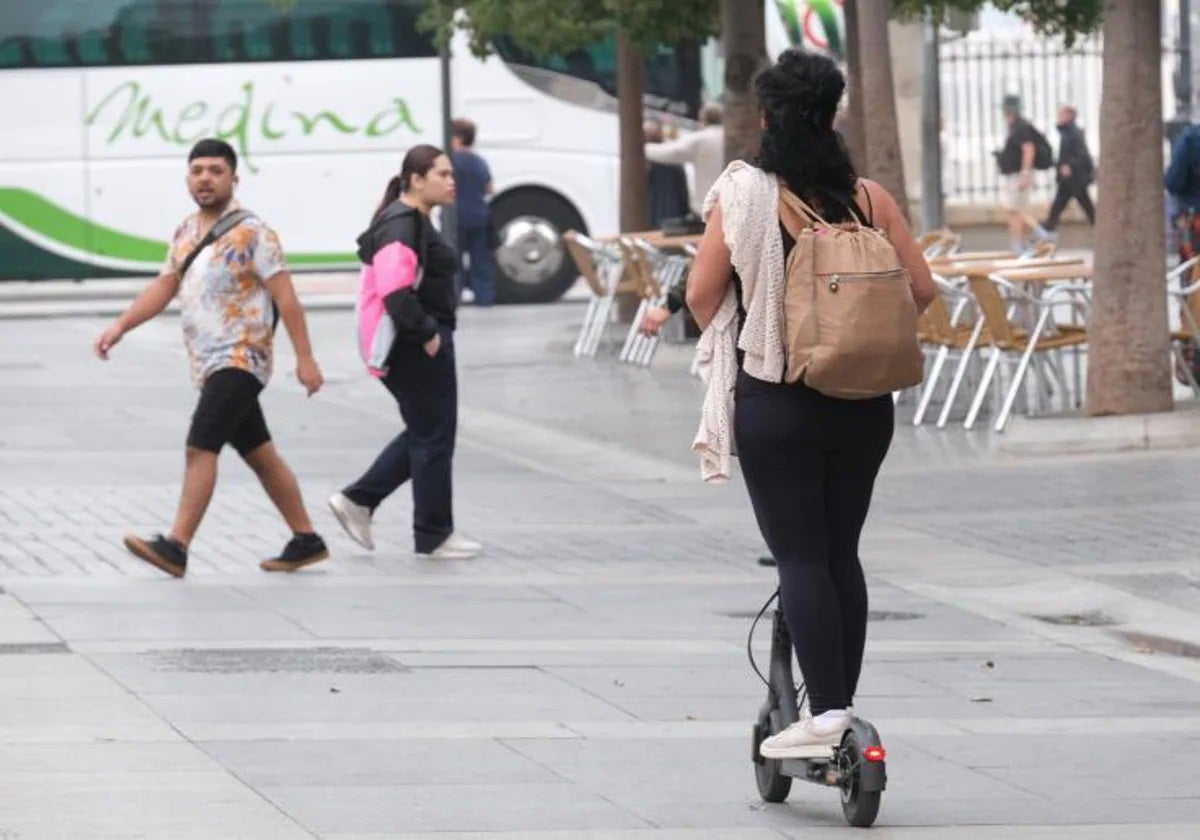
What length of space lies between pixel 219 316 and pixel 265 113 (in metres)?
20.3

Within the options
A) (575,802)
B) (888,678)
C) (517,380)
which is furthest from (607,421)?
(575,802)

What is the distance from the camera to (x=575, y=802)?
24.0 ft

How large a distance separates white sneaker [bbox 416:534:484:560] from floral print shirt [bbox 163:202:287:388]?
111 cm

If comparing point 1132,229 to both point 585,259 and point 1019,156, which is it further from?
point 1019,156

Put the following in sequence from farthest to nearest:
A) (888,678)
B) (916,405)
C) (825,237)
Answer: (916,405) → (888,678) → (825,237)

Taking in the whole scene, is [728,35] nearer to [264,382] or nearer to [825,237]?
[264,382]

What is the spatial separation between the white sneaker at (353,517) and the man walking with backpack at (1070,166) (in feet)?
72.4

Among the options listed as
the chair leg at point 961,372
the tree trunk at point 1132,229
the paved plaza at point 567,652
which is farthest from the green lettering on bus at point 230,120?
the tree trunk at point 1132,229

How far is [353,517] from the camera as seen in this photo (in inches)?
492

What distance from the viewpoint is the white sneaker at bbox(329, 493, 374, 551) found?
12438 millimetres

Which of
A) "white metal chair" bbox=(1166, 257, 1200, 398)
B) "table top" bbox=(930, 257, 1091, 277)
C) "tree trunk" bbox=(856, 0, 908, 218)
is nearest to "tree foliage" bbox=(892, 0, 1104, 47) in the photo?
"tree trunk" bbox=(856, 0, 908, 218)

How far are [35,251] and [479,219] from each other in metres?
4.78

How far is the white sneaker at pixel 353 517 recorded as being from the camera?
12.4m

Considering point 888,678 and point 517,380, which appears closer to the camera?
point 888,678
